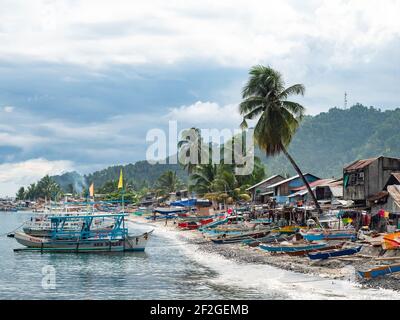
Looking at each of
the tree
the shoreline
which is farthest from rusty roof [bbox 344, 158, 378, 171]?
the tree

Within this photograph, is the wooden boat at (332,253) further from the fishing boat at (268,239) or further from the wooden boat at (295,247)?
the fishing boat at (268,239)

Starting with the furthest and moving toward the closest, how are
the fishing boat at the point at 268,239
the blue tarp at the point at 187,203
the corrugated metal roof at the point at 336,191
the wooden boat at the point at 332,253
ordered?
the blue tarp at the point at 187,203 → the corrugated metal roof at the point at 336,191 → the fishing boat at the point at 268,239 → the wooden boat at the point at 332,253

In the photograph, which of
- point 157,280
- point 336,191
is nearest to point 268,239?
point 336,191

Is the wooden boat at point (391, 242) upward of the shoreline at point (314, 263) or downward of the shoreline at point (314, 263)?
upward

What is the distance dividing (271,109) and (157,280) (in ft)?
91.2

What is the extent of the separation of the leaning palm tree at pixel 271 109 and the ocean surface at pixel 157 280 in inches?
600

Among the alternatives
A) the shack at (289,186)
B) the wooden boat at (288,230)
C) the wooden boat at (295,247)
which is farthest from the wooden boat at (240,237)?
the shack at (289,186)

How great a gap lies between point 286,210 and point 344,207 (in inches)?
291

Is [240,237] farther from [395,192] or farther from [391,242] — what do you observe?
[391,242]

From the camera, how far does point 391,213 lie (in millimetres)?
46562

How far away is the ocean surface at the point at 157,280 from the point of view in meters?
29.5

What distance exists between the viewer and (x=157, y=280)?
35.9 metres

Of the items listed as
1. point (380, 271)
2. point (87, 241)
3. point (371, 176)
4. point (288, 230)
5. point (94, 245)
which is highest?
point (371, 176)

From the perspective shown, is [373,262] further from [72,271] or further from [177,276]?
[72,271]
